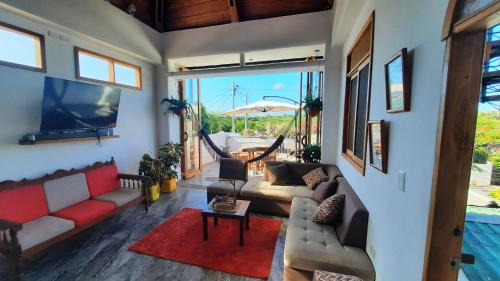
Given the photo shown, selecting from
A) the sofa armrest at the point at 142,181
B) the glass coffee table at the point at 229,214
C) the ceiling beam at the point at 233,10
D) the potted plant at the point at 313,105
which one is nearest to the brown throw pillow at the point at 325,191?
the glass coffee table at the point at 229,214

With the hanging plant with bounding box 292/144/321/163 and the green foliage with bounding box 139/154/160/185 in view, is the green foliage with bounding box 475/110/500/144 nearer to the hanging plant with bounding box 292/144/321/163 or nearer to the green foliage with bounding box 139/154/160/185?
the hanging plant with bounding box 292/144/321/163

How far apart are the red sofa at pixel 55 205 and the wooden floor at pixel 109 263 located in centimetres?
23

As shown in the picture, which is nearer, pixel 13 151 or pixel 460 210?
pixel 460 210

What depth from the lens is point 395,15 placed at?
1.35 m

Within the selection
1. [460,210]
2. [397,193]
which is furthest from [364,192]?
[460,210]

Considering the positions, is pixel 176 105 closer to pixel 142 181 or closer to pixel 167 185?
pixel 167 185

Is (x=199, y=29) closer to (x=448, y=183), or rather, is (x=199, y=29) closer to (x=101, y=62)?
(x=101, y=62)

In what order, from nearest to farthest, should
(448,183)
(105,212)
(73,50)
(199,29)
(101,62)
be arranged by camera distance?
(448,183) → (105,212) → (73,50) → (101,62) → (199,29)


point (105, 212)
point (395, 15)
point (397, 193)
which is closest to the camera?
point (397, 193)

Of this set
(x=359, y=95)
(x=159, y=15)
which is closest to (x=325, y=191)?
(x=359, y=95)

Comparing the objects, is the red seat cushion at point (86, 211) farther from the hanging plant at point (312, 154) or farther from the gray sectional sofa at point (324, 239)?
the hanging plant at point (312, 154)

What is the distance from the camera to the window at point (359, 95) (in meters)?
2.01

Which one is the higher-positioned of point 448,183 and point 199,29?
point 199,29

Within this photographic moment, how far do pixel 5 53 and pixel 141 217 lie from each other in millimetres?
2411
